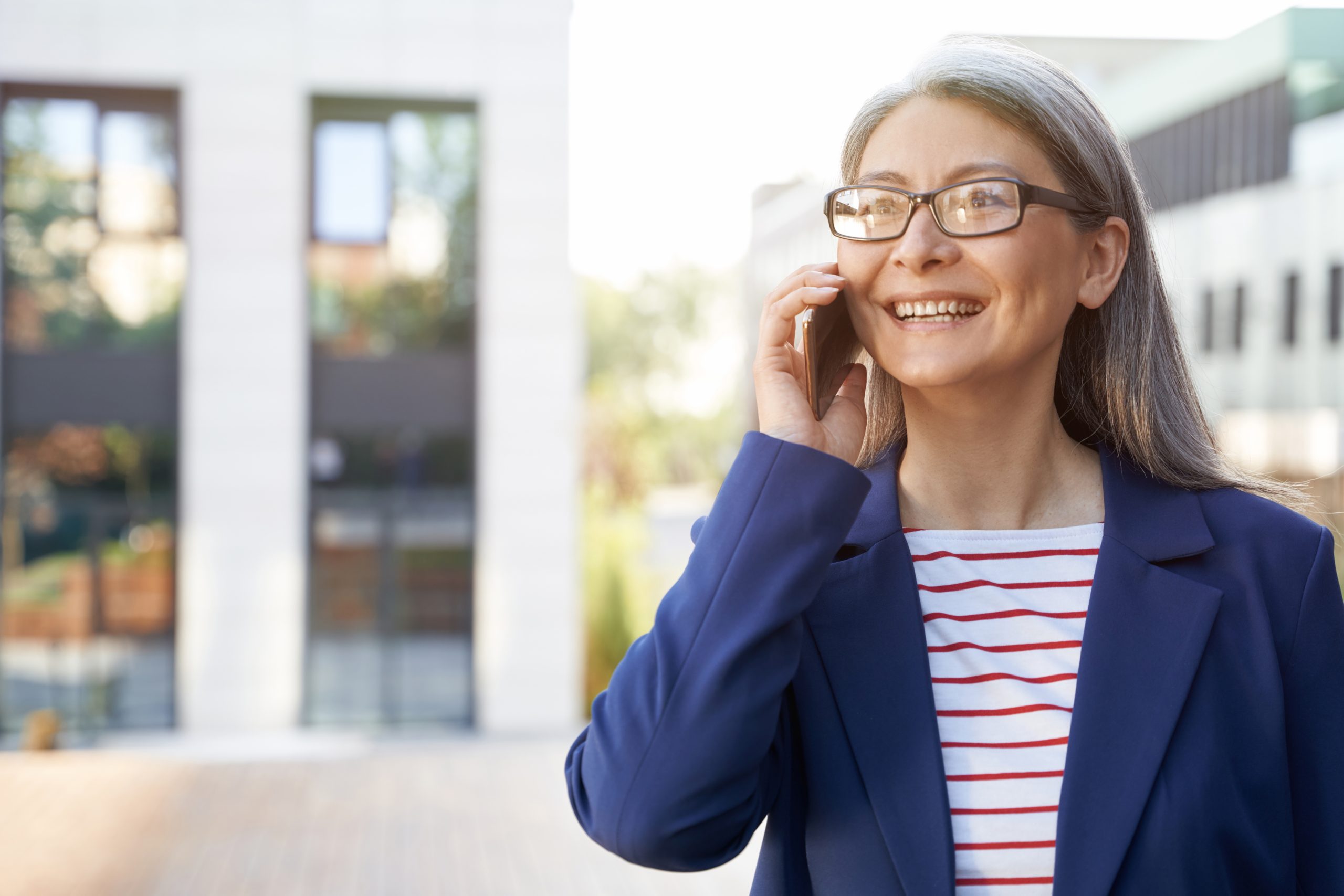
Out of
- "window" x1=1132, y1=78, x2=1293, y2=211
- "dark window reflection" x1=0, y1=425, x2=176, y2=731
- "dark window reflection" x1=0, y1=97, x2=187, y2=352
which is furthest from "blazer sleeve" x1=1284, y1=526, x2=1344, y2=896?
"dark window reflection" x1=0, y1=97, x2=187, y2=352

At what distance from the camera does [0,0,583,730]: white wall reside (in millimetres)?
10469

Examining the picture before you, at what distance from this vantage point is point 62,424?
33.7 ft

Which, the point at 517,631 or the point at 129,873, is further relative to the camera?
the point at 517,631

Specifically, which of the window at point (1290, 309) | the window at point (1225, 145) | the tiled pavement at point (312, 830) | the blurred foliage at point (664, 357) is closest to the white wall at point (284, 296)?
the tiled pavement at point (312, 830)

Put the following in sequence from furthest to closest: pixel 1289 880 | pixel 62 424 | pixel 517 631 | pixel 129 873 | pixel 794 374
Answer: pixel 517 631
pixel 62 424
pixel 129 873
pixel 794 374
pixel 1289 880

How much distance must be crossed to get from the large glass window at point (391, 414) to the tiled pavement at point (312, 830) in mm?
3226

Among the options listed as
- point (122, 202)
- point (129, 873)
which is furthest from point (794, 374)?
point (122, 202)

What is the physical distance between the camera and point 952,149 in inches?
43.7

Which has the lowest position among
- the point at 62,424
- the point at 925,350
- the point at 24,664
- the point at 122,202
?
the point at 24,664

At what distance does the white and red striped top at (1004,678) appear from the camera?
1.06 m

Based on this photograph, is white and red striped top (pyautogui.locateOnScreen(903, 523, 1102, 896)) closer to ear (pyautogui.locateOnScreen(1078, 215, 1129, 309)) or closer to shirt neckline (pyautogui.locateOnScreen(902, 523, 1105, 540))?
shirt neckline (pyautogui.locateOnScreen(902, 523, 1105, 540))

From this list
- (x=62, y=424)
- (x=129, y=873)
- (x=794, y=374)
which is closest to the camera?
(x=794, y=374)

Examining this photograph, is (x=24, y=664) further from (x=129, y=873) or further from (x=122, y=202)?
(x=129, y=873)

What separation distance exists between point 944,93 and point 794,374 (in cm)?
32
